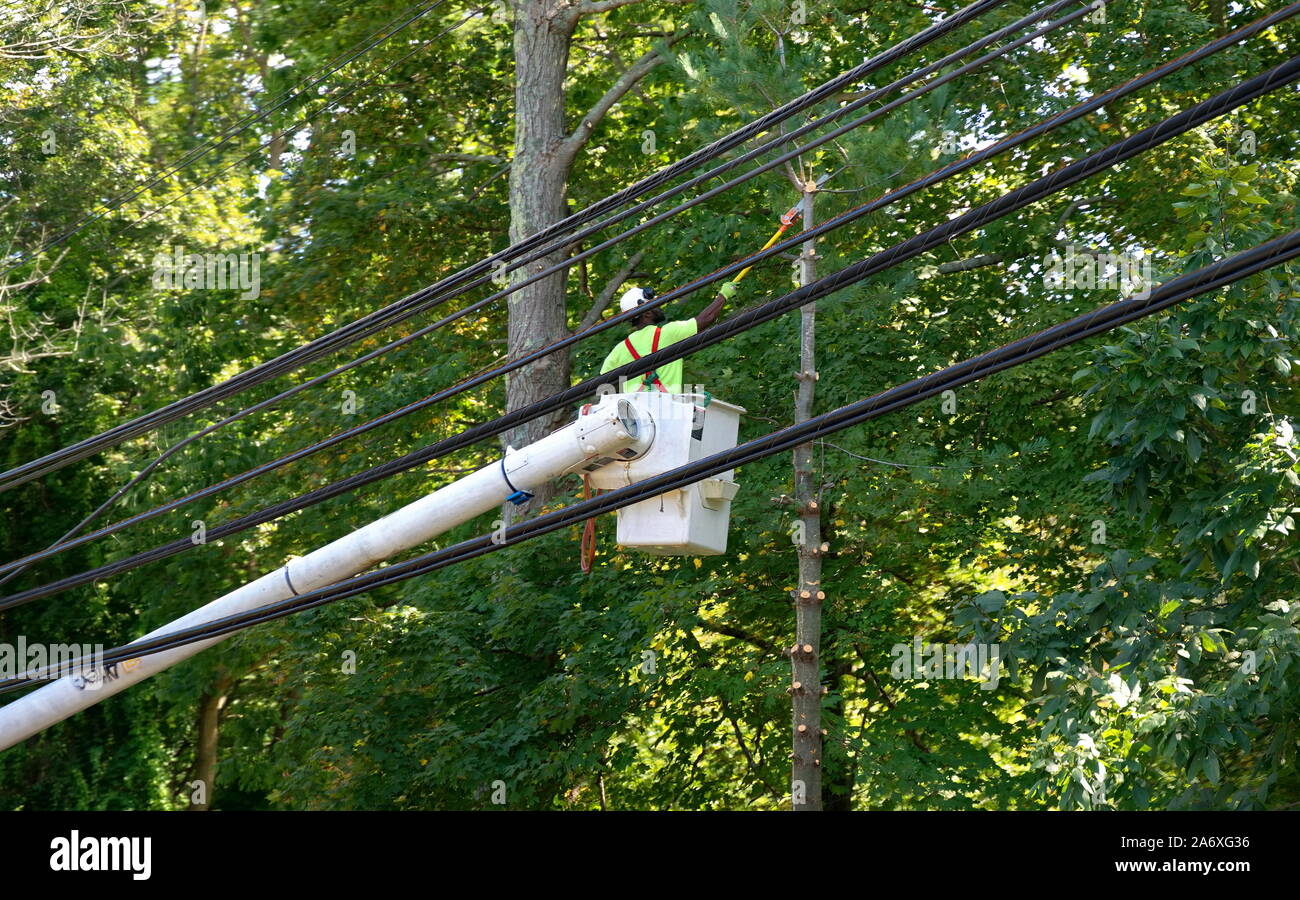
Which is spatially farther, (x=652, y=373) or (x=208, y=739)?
(x=208, y=739)

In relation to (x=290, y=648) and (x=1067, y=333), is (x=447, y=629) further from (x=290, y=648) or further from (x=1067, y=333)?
(x=1067, y=333)

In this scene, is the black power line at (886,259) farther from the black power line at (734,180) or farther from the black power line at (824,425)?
the black power line at (824,425)

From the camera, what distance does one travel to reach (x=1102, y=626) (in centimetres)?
819

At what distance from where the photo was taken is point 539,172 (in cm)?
1622

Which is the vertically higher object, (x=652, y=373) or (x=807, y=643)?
(x=652, y=373)

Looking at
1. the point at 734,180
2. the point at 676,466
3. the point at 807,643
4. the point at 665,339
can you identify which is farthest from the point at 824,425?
the point at 807,643

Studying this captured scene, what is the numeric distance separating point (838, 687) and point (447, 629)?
4.56m

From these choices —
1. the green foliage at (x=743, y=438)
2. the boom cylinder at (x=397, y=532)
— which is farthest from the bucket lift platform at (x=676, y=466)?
the green foliage at (x=743, y=438)

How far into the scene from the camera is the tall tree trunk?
15.8 metres

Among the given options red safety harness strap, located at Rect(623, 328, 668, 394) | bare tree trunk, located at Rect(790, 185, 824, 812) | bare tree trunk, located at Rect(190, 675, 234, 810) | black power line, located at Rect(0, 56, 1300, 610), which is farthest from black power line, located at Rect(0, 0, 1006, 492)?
bare tree trunk, located at Rect(190, 675, 234, 810)

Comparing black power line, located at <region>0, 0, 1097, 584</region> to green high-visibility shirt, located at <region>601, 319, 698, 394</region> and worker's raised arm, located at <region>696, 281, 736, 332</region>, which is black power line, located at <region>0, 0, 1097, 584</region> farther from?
green high-visibility shirt, located at <region>601, 319, 698, 394</region>

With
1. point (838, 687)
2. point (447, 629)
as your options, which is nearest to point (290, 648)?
point (447, 629)

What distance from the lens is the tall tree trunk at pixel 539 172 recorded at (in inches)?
622

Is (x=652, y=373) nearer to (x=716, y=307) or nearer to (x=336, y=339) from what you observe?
(x=716, y=307)
